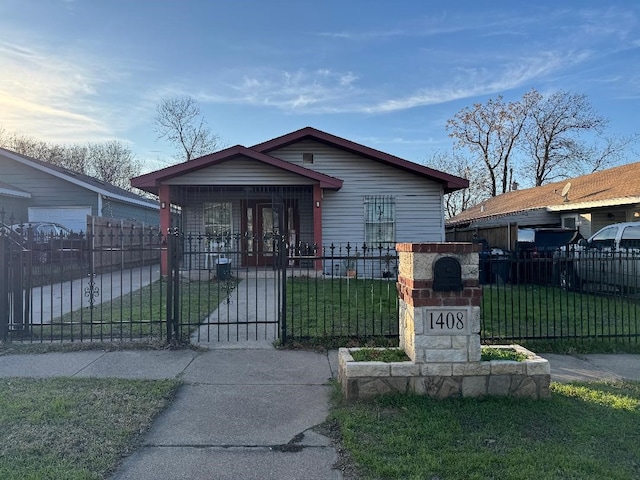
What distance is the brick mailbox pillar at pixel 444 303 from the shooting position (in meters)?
4.30

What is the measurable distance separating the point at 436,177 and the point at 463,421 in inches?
447

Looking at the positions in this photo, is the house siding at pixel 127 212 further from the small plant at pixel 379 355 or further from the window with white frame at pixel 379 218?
the small plant at pixel 379 355

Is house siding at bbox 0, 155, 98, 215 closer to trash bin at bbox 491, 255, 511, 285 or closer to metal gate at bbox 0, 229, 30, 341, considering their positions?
metal gate at bbox 0, 229, 30, 341

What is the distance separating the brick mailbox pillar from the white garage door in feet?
59.6

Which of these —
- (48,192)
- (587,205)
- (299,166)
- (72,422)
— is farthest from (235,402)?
(48,192)

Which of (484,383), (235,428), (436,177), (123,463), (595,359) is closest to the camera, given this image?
(123,463)

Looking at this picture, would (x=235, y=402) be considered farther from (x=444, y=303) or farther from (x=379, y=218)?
(x=379, y=218)

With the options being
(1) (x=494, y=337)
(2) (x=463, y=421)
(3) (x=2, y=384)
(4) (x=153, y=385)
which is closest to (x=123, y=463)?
(4) (x=153, y=385)

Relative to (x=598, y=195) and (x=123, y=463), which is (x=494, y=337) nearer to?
(x=123, y=463)

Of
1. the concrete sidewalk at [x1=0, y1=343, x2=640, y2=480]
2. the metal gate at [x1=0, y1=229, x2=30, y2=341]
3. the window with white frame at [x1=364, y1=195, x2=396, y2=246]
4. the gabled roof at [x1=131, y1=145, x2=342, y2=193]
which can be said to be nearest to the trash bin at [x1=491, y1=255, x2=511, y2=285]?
the concrete sidewalk at [x1=0, y1=343, x2=640, y2=480]

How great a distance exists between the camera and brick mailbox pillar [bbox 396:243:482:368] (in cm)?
430

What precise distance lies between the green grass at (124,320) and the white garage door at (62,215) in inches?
395

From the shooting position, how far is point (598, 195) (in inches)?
656

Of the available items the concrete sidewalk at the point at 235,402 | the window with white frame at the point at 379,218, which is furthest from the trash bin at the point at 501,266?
the window with white frame at the point at 379,218
